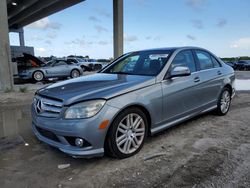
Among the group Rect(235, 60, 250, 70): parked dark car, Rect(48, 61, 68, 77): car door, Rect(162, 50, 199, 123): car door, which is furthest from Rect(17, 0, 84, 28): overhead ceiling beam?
Rect(235, 60, 250, 70): parked dark car

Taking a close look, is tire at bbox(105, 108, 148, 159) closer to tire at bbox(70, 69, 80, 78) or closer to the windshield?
the windshield

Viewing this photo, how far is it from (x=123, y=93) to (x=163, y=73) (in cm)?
91

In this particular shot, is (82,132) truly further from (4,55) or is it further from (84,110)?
(4,55)

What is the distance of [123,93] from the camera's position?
3043mm

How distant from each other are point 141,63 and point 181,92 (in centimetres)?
90

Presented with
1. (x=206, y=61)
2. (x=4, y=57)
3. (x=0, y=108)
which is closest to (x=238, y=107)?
(x=206, y=61)

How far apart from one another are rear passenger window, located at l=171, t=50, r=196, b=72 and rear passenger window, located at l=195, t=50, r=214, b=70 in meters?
0.27

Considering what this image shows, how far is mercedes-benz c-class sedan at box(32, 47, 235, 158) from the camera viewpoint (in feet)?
9.24

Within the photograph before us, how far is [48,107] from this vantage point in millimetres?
3076

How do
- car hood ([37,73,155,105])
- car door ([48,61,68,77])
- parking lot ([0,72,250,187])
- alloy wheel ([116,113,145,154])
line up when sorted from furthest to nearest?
car door ([48,61,68,77]), alloy wheel ([116,113,145,154]), car hood ([37,73,155,105]), parking lot ([0,72,250,187])

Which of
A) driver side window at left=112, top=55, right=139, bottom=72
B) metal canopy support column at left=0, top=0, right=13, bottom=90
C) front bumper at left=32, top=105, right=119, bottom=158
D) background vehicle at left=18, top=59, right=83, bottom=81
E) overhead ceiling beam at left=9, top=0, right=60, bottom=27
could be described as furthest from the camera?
overhead ceiling beam at left=9, top=0, right=60, bottom=27

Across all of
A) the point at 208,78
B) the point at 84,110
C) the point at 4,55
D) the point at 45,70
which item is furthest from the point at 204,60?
the point at 45,70

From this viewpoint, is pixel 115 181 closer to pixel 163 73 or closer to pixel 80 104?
pixel 80 104

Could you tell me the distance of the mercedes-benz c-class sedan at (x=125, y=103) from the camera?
282cm
